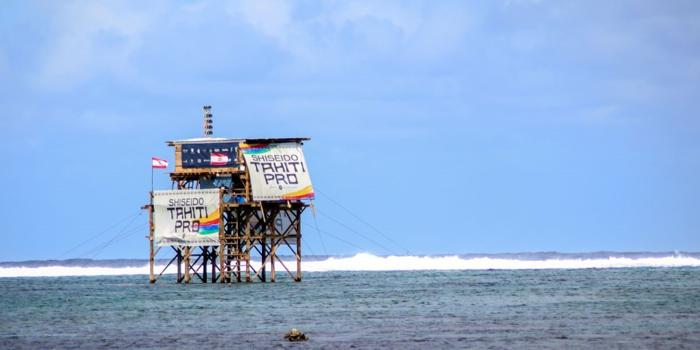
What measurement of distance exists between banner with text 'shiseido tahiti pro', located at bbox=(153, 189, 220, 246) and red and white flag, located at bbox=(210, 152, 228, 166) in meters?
1.77

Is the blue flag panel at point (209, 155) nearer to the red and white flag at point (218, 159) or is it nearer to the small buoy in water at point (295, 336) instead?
the red and white flag at point (218, 159)

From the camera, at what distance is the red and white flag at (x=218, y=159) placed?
245 ft

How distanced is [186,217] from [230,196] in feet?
9.36

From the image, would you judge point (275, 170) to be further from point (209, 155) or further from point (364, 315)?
point (364, 315)

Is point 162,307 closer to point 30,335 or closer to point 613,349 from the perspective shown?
point 30,335

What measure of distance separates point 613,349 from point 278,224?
138 ft

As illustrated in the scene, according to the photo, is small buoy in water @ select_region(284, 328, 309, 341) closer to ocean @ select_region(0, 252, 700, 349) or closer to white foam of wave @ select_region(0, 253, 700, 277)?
ocean @ select_region(0, 252, 700, 349)

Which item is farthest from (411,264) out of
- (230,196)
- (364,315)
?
(364,315)

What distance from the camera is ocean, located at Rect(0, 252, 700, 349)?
41781mm

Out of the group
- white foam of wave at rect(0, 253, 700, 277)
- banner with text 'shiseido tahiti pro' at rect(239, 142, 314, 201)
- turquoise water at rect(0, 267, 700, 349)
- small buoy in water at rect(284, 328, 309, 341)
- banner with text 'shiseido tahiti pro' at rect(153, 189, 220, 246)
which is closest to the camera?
turquoise water at rect(0, 267, 700, 349)

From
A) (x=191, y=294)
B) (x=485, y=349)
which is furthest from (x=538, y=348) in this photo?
(x=191, y=294)

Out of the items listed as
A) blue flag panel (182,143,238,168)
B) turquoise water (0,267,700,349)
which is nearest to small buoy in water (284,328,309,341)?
turquoise water (0,267,700,349)

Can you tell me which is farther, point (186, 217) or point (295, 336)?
point (186, 217)

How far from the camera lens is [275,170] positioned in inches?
2876
